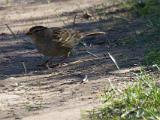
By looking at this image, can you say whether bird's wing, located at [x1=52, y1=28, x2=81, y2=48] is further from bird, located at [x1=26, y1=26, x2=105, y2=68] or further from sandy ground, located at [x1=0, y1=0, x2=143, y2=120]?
sandy ground, located at [x1=0, y1=0, x2=143, y2=120]

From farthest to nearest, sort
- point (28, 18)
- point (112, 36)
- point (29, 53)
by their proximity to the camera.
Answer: point (28, 18) → point (112, 36) → point (29, 53)

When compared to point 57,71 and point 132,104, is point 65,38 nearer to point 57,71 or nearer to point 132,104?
point 57,71

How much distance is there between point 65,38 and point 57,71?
80 centimetres

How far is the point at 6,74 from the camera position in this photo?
9430 millimetres

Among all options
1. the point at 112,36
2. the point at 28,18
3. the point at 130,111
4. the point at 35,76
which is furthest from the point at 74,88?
the point at 28,18

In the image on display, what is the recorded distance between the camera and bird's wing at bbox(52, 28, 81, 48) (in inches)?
396

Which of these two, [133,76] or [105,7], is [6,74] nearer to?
[133,76]

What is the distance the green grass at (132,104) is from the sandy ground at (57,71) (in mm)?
198

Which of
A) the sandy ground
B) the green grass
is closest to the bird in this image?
the sandy ground

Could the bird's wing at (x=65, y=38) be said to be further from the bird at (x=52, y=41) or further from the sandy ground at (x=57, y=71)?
the sandy ground at (x=57, y=71)

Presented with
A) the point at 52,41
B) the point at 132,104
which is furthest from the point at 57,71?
the point at 132,104

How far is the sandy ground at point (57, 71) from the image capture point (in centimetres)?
740

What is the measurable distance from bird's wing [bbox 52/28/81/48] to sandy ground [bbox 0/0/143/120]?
20 centimetres

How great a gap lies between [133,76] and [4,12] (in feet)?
20.2
